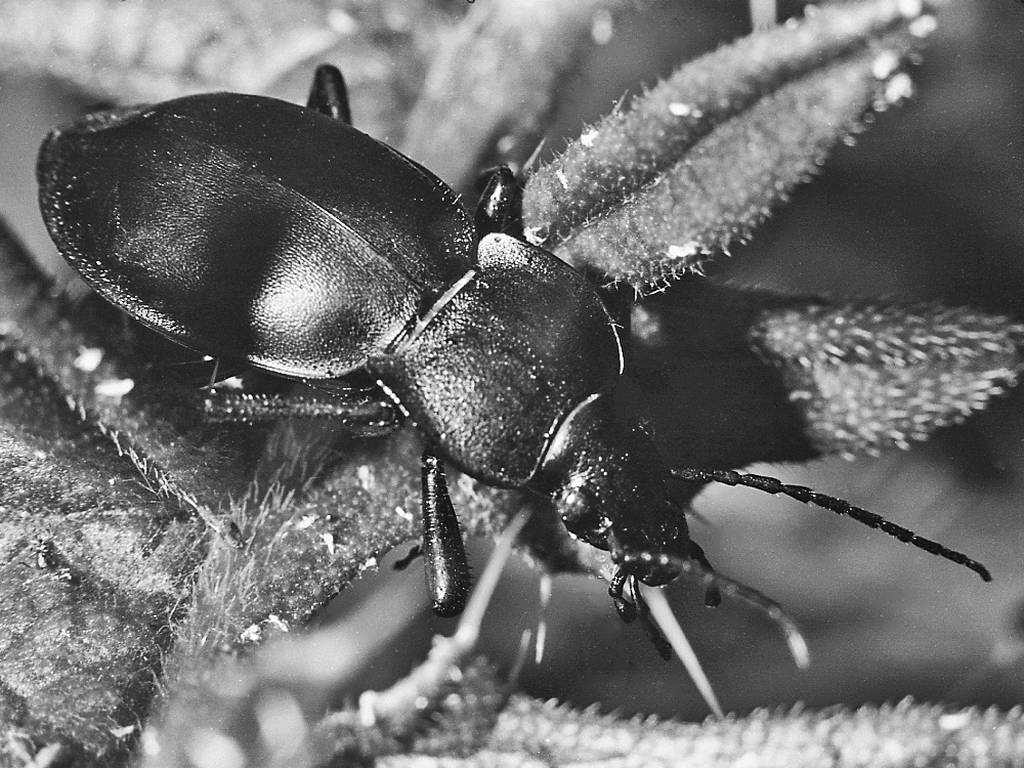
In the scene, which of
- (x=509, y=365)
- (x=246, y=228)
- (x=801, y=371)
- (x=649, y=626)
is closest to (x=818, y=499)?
(x=801, y=371)

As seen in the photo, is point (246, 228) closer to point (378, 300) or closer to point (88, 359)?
point (378, 300)

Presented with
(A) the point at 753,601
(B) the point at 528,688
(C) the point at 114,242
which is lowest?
(B) the point at 528,688

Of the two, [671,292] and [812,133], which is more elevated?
[812,133]

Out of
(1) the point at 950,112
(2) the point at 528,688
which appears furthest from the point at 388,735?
(1) the point at 950,112

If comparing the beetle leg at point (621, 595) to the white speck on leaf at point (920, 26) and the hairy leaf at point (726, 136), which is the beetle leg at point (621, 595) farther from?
the white speck on leaf at point (920, 26)

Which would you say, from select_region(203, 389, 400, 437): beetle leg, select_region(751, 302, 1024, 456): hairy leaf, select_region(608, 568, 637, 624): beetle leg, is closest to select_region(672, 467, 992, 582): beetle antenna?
select_region(751, 302, 1024, 456): hairy leaf

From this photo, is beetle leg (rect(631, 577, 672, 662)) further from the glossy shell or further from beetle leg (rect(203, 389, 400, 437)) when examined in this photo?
the glossy shell

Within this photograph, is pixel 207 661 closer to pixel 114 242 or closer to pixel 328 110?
pixel 114 242

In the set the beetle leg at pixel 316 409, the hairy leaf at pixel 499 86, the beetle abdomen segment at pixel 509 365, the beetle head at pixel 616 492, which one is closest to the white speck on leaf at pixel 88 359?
the beetle leg at pixel 316 409
